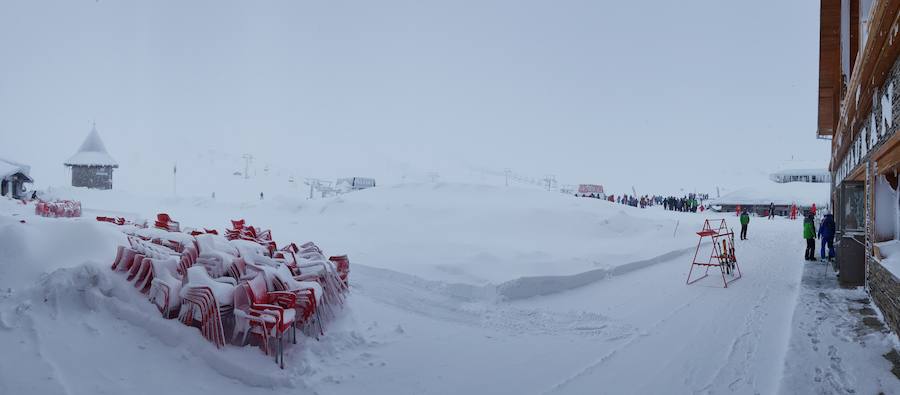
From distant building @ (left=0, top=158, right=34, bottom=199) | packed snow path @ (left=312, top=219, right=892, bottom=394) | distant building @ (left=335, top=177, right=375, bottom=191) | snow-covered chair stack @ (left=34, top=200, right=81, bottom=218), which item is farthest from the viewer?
distant building @ (left=335, top=177, right=375, bottom=191)

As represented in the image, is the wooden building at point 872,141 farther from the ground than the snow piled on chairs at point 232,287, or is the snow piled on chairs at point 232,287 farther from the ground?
the wooden building at point 872,141

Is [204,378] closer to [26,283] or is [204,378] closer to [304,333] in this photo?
[304,333]

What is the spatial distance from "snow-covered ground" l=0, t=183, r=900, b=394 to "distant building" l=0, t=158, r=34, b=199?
32.3 meters

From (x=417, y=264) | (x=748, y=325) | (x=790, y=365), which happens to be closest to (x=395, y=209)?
(x=417, y=264)

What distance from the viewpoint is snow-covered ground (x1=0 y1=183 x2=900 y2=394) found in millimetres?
4336

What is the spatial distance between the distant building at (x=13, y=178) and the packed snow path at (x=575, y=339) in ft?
116

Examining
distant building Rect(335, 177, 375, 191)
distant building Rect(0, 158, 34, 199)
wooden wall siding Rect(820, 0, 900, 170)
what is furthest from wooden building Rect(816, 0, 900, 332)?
distant building Rect(0, 158, 34, 199)

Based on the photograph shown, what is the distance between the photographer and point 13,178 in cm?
3450

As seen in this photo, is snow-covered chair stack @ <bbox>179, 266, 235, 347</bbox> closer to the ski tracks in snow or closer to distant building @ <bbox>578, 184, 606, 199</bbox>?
the ski tracks in snow

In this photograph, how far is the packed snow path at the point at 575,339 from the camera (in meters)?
5.13

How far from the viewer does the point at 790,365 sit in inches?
215

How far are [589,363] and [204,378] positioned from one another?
3.98 m

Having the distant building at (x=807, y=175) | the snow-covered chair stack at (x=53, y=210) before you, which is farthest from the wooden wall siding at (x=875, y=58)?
the distant building at (x=807, y=175)

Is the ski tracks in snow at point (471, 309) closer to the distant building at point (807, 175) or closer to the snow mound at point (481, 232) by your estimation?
the snow mound at point (481, 232)
